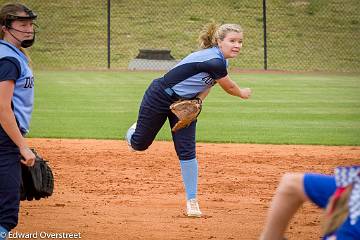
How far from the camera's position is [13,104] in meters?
5.03

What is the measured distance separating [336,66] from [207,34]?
872 inches

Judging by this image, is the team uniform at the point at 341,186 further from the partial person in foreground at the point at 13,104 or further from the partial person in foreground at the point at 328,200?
the partial person in foreground at the point at 13,104

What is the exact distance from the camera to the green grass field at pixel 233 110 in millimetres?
12673

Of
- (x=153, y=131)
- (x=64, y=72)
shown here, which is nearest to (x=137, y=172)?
(x=153, y=131)

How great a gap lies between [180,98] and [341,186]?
13.8ft

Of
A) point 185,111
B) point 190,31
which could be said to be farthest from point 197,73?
point 190,31

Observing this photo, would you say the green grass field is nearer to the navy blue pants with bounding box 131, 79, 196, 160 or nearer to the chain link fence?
the navy blue pants with bounding box 131, 79, 196, 160

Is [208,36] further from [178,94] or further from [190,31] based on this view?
[190,31]

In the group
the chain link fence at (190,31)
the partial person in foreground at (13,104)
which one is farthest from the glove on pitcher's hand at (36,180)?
the chain link fence at (190,31)

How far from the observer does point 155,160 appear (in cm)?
1030

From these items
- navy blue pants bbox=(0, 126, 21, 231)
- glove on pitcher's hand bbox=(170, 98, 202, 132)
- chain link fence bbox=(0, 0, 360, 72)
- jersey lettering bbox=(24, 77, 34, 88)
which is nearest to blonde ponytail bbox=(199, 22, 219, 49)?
glove on pitcher's hand bbox=(170, 98, 202, 132)

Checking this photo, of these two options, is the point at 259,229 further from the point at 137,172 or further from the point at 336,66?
the point at 336,66

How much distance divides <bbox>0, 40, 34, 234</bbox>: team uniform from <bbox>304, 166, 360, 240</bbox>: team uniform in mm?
2378

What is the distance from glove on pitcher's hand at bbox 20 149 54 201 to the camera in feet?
17.5
